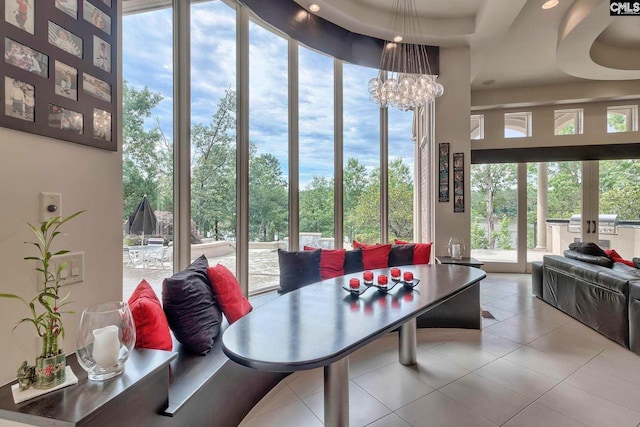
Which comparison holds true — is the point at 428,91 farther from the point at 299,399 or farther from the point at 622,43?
the point at 622,43

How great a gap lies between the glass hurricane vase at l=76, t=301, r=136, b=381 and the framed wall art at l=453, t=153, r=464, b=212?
434 centimetres

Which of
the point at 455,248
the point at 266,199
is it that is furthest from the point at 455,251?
the point at 266,199

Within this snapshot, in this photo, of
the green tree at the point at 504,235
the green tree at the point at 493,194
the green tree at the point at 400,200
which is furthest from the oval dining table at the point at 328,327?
the green tree at the point at 504,235

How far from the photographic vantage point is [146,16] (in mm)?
2404

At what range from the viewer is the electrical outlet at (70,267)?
1.29 m

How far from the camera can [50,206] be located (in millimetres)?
1265

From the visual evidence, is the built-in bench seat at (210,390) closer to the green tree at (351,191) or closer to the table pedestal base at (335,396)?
the table pedestal base at (335,396)

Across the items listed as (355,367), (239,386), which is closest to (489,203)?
(355,367)

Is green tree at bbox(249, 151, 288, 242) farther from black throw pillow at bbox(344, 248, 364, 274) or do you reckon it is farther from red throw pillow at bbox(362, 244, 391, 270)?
red throw pillow at bbox(362, 244, 391, 270)

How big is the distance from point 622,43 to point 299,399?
6681mm

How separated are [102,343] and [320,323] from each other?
944 mm

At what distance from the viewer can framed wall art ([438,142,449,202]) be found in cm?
450

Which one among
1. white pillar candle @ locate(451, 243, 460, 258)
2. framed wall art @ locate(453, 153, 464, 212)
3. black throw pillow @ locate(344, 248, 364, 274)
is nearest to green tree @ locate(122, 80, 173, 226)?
black throw pillow @ locate(344, 248, 364, 274)

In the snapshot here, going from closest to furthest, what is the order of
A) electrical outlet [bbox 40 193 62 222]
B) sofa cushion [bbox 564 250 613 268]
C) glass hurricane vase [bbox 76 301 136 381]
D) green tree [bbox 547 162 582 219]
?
glass hurricane vase [bbox 76 301 136 381] → electrical outlet [bbox 40 193 62 222] → sofa cushion [bbox 564 250 613 268] → green tree [bbox 547 162 582 219]
